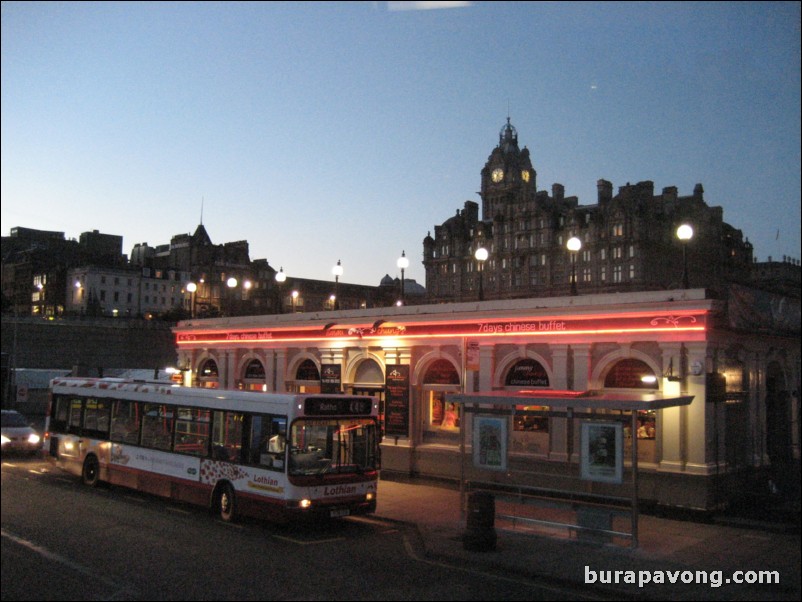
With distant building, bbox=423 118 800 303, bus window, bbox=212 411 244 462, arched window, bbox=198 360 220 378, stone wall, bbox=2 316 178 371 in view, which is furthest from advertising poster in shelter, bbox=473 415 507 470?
distant building, bbox=423 118 800 303

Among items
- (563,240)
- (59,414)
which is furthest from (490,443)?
(563,240)

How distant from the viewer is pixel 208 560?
12336 millimetres

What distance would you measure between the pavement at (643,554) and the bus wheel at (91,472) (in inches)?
331

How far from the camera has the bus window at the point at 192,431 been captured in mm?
17344

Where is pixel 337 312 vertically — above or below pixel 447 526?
above

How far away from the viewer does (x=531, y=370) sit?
811 inches

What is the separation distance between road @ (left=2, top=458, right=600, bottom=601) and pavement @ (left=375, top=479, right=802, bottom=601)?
0.49 m

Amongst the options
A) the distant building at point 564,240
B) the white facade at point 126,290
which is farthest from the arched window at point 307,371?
the white facade at point 126,290

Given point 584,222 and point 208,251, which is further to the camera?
point 208,251

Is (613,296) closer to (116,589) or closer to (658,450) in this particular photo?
(658,450)

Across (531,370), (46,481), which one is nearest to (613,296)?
(531,370)

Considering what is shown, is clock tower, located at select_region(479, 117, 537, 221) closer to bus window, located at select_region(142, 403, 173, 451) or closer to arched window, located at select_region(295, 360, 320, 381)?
arched window, located at select_region(295, 360, 320, 381)

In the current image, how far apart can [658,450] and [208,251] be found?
127898 millimetres

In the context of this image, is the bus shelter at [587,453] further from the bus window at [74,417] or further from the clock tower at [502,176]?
the clock tower at [502,176]
